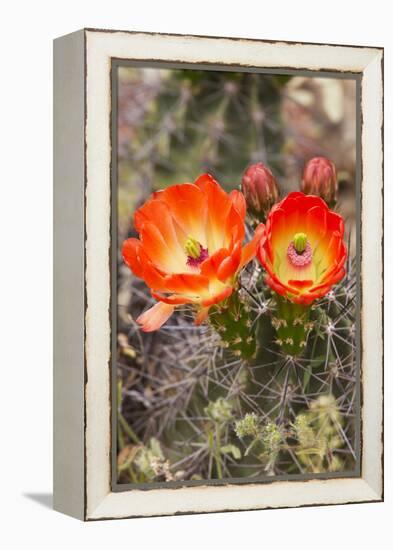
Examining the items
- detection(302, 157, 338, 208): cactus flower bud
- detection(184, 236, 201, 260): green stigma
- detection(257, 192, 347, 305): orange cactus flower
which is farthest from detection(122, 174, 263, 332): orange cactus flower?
detection(302, 157, 338, 208): cactus flower bud

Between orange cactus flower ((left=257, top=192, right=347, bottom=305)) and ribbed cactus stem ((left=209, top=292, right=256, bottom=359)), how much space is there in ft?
0.35

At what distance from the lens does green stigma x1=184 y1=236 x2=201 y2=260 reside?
4551mm

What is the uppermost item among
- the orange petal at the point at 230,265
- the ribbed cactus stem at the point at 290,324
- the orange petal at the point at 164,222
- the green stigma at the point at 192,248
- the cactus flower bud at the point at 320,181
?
the cactus flower bud at the point at 320,181

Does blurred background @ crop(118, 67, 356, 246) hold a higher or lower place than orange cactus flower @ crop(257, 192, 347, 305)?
higher

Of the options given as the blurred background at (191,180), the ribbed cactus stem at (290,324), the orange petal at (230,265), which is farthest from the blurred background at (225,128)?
the ribbed cactus stem at (290,324)

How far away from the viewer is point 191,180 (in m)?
4.67

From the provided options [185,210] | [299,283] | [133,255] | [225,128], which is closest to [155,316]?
[133,255]

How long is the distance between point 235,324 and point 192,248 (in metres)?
0.26

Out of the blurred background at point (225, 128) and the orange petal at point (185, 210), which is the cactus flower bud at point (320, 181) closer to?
the blurred background at point (225, 128)

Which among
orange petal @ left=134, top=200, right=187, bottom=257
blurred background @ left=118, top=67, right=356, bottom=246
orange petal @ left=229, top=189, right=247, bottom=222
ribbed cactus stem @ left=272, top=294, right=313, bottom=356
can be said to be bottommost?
ribbed cactus stem @ left=272, top=294, right=313, bottom=356

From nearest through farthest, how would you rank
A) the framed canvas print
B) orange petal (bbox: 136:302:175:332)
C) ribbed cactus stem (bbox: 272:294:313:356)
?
the framed canvas print, orange petal (bbox: 136:302:175:332), ribbed cactus stem (bbox: 272:294:313:356)

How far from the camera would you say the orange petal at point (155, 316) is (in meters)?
4.61

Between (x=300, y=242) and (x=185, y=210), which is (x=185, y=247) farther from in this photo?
(x=300, y=242)

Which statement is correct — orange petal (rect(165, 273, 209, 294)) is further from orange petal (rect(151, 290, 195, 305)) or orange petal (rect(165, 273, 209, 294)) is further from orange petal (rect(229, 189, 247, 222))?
orange petal (rect(229, 189, 247, 222))
